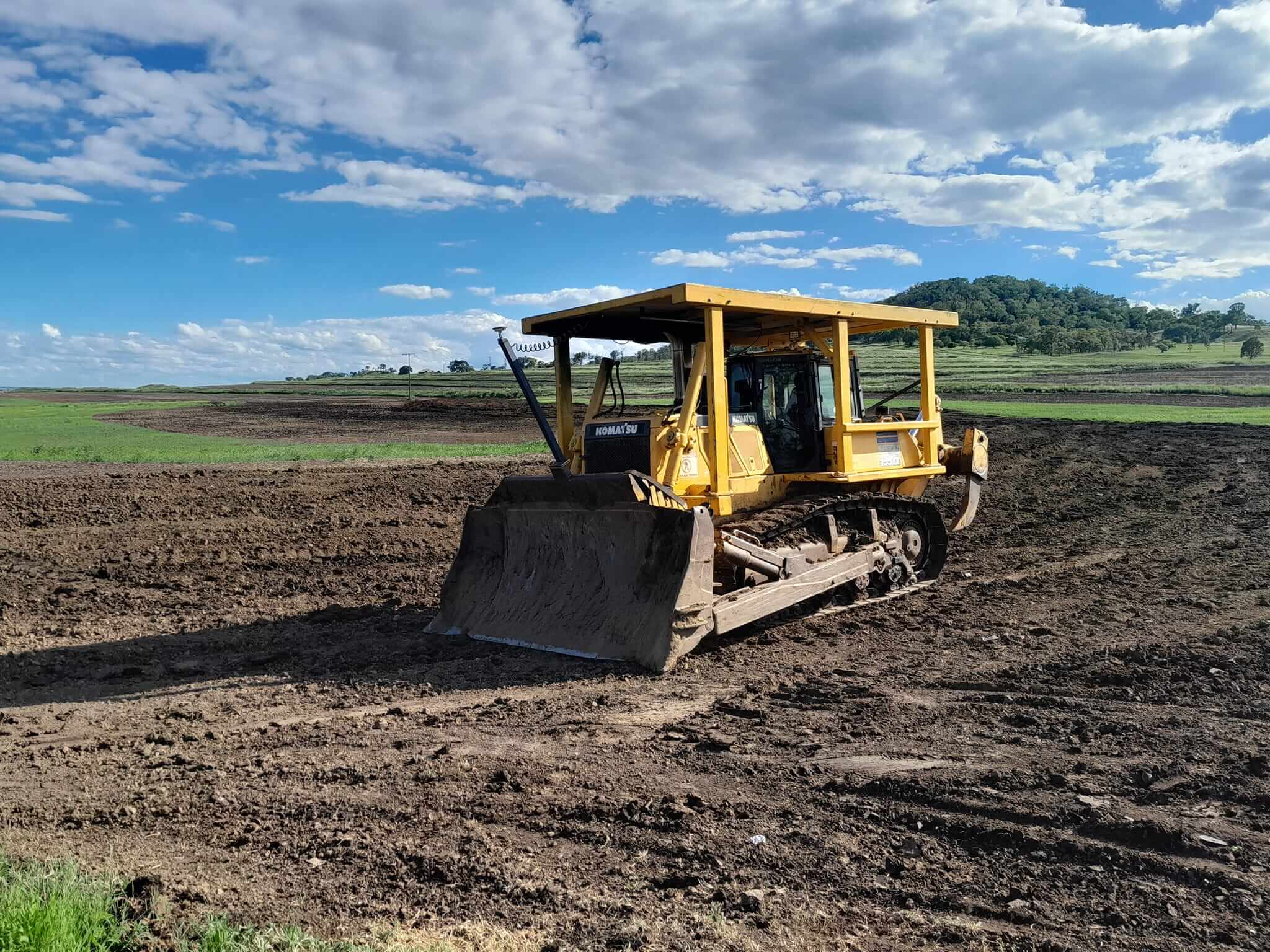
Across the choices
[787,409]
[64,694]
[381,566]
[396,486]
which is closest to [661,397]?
[396,486]

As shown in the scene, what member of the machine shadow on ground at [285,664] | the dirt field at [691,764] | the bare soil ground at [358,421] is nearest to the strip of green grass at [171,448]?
the bare soil ground at [358,421]

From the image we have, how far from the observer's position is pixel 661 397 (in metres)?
17.9

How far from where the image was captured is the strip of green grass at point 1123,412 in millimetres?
25516

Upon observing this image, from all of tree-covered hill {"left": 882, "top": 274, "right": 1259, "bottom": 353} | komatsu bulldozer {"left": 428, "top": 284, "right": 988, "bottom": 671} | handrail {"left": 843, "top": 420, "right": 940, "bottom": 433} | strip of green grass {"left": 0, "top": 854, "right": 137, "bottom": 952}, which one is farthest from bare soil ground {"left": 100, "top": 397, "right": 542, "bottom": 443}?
tree-covered hill {"left": 882, "top": 274, "right": 1259, "bottom": 353}

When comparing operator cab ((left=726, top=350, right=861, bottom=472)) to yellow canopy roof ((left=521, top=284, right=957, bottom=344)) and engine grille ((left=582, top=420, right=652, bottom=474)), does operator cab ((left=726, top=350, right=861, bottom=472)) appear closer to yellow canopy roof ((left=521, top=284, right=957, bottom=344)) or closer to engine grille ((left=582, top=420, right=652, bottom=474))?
yellow canopy roof ((left=521, top=284, right=957, bottom=344))

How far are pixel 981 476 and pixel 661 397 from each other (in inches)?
294

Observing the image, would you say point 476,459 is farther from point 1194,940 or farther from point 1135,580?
point 1194,940

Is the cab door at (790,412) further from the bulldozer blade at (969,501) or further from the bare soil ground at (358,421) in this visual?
the bare soil ground at (358,421)

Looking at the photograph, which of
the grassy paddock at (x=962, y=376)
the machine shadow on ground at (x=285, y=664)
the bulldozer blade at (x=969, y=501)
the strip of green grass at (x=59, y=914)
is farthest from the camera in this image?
the grassy paddock at (x=962, y=376)

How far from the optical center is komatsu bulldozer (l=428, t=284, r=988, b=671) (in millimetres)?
7836

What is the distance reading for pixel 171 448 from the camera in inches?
1070

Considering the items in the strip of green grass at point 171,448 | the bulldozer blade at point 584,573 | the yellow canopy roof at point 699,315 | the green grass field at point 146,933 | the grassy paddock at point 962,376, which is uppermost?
the grassy paddock at point 962,376

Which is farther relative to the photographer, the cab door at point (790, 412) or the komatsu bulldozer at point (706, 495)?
the cab door at point (790, 412)

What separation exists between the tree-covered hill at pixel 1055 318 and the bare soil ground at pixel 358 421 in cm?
5609
